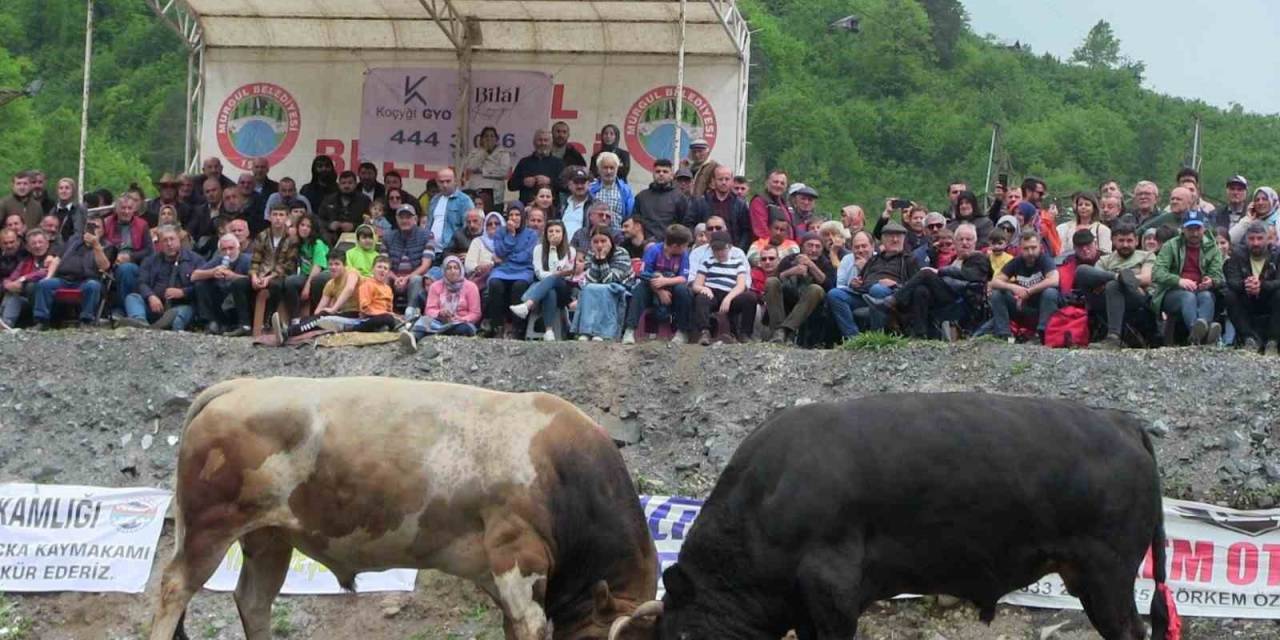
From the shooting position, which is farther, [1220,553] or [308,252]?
[308,252]

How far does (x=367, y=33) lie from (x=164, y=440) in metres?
8.90

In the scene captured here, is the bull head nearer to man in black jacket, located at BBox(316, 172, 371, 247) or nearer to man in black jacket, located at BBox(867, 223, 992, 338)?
man in black jacket, located at BBox(867, 223, 992, 338)

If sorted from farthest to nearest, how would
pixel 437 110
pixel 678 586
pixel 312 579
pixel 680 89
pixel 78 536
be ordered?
1. pixel 437 110
2. pixel 680 89
3. pixel 78 536
4. pixel 312 579
5. pixel 678 586

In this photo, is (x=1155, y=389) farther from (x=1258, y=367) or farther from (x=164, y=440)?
(x=164, y=440)

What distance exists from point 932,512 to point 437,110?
14.5 m

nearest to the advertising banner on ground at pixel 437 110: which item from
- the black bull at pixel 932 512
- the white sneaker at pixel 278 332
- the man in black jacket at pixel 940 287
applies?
the white sneaker at pixel 278 332

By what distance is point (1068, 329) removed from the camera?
15.8 meters

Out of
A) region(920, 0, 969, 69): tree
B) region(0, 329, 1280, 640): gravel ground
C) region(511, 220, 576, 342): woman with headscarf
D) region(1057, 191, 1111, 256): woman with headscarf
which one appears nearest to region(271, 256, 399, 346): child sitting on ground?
region(0, 329, 1280, 640): gravel ground

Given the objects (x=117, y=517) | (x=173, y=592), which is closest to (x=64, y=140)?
(x=117, y=517)

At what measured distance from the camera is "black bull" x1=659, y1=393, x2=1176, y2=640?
952cm

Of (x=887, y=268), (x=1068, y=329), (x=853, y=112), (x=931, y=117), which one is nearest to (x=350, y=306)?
(x=887, y=268)

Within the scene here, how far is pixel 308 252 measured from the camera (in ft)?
59.8

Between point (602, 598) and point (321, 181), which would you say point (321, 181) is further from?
point (602, 598)

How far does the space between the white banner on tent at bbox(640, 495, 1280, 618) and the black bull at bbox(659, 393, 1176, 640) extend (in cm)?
307
